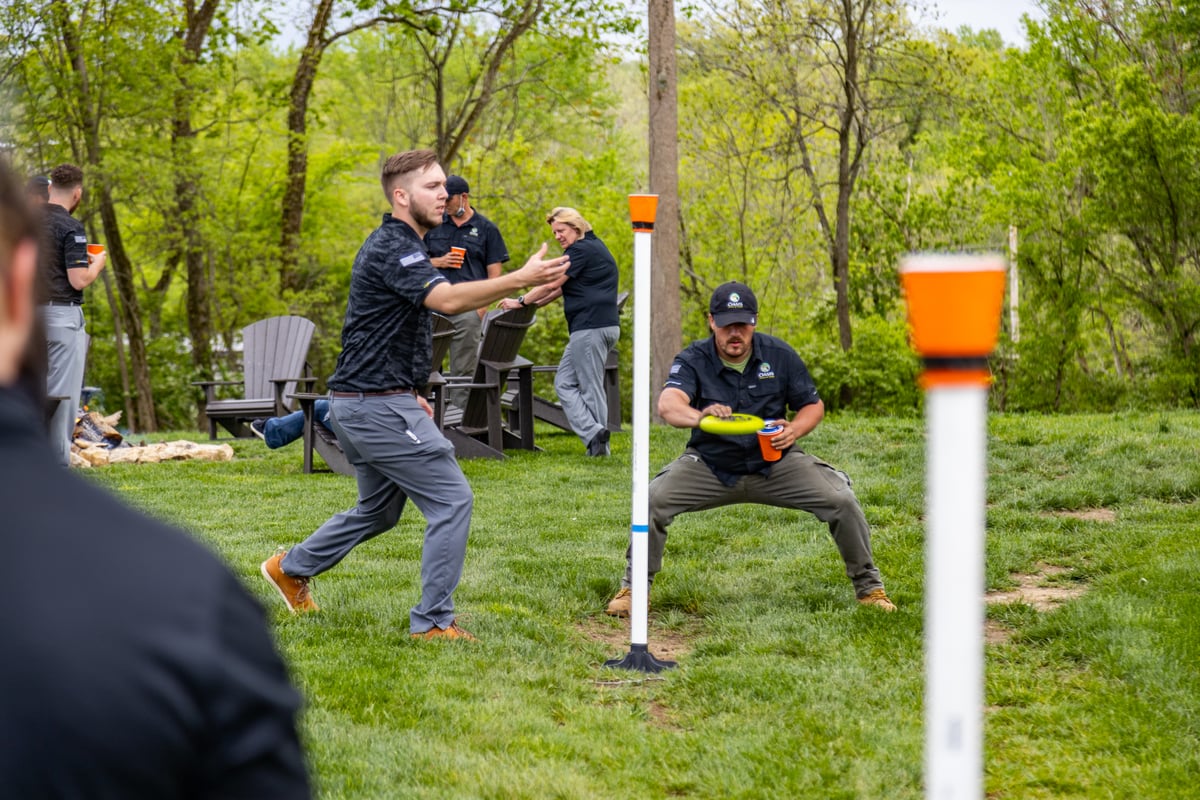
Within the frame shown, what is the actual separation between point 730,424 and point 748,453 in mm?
474

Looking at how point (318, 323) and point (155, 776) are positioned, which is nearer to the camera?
point (155, 776)

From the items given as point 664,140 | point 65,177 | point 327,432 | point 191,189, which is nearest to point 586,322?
point 327,432

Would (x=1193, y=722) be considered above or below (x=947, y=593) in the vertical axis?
below

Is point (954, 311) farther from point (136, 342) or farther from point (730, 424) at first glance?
point (136, 342)

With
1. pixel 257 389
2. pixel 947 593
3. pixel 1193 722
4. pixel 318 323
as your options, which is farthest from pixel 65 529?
pixel 318 323

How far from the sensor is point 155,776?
0.99 m

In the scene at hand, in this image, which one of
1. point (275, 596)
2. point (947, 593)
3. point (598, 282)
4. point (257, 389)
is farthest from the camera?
point (257, 389)

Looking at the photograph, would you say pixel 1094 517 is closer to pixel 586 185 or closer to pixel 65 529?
pixel 65 529

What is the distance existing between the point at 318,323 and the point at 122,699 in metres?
25.0

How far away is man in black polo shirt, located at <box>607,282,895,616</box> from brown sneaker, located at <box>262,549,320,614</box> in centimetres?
160

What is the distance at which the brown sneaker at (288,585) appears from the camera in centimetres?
556

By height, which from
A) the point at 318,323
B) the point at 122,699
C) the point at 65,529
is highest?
the point at 65,529

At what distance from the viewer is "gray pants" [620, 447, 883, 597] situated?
5742 mm

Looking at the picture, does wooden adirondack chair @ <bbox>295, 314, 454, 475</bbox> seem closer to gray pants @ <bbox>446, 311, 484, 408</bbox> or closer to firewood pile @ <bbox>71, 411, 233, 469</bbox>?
gray pants @ <bbox>446, 311, 484, 408</bbox>
